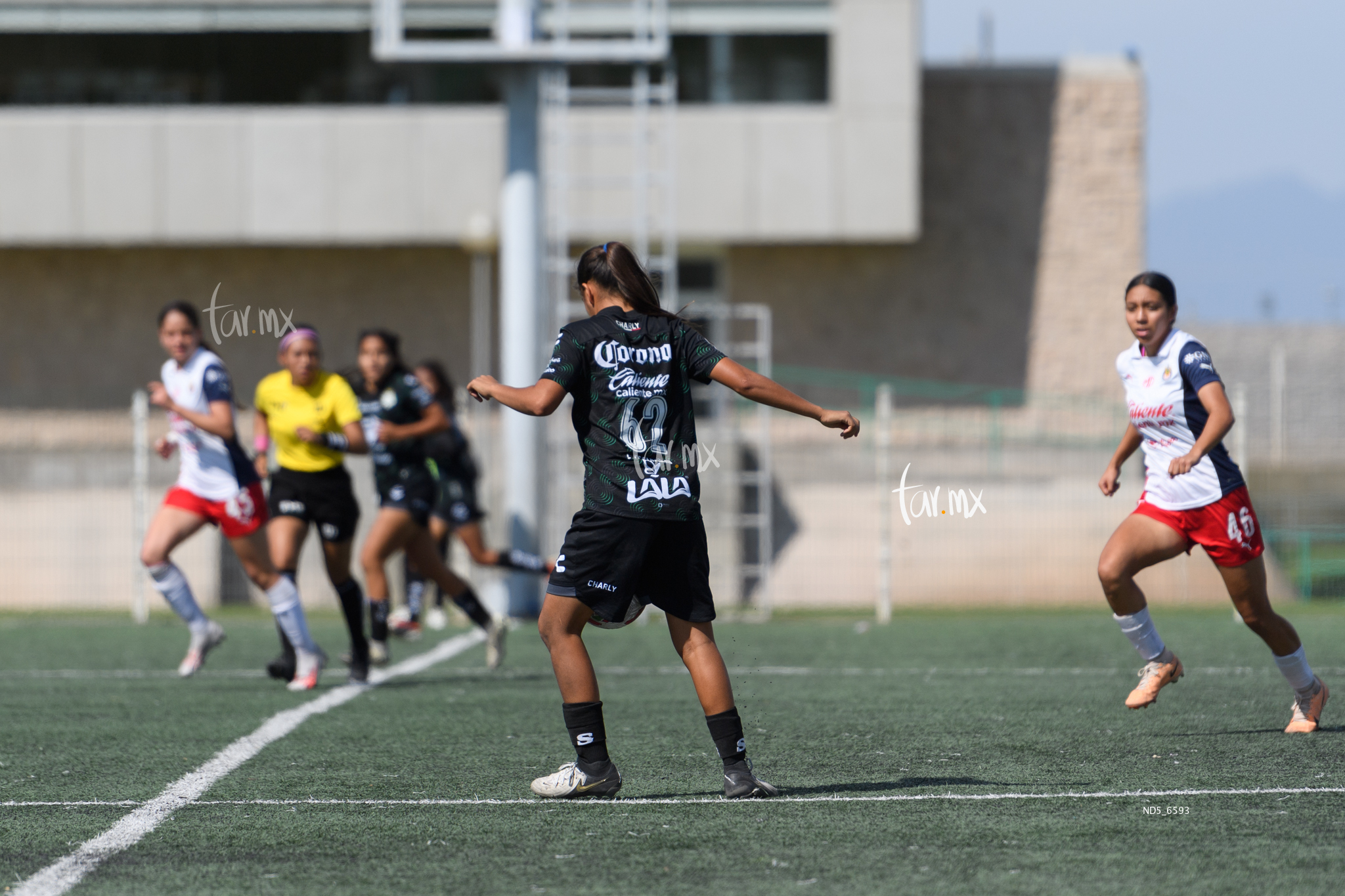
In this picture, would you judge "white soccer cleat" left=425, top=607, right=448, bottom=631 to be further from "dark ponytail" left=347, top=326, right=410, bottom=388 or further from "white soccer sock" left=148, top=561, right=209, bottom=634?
"white soccer sock" left=148, top=561, right=209, bottom=634

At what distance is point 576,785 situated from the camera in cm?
552

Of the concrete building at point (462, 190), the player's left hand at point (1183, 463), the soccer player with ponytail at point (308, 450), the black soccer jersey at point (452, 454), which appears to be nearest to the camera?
the player's left hand at point (1183, 463)

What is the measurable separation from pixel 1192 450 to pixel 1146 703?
108 cm

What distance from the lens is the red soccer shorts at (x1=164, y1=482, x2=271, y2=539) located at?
912 cm

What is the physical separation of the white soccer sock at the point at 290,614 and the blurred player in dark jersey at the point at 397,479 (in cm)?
97

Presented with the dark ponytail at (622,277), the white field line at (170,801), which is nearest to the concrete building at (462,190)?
the white field line at (170,801)

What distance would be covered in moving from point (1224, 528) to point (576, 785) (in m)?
3.08

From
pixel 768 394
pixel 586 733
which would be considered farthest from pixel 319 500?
pixel 768 394

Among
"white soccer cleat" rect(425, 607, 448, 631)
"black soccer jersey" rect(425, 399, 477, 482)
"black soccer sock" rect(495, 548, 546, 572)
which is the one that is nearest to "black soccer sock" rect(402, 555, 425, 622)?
"black soccer jersey" rect(425, 399, 477, 482)

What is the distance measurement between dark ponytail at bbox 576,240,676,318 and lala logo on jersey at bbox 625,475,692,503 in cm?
55

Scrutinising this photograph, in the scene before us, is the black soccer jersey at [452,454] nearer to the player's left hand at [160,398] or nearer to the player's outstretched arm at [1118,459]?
the player's left hand at [160,398]

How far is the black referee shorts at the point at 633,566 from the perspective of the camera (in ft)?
17.7

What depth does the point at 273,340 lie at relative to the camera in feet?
88.1

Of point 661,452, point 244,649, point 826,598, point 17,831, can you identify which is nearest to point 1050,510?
point 826,598
